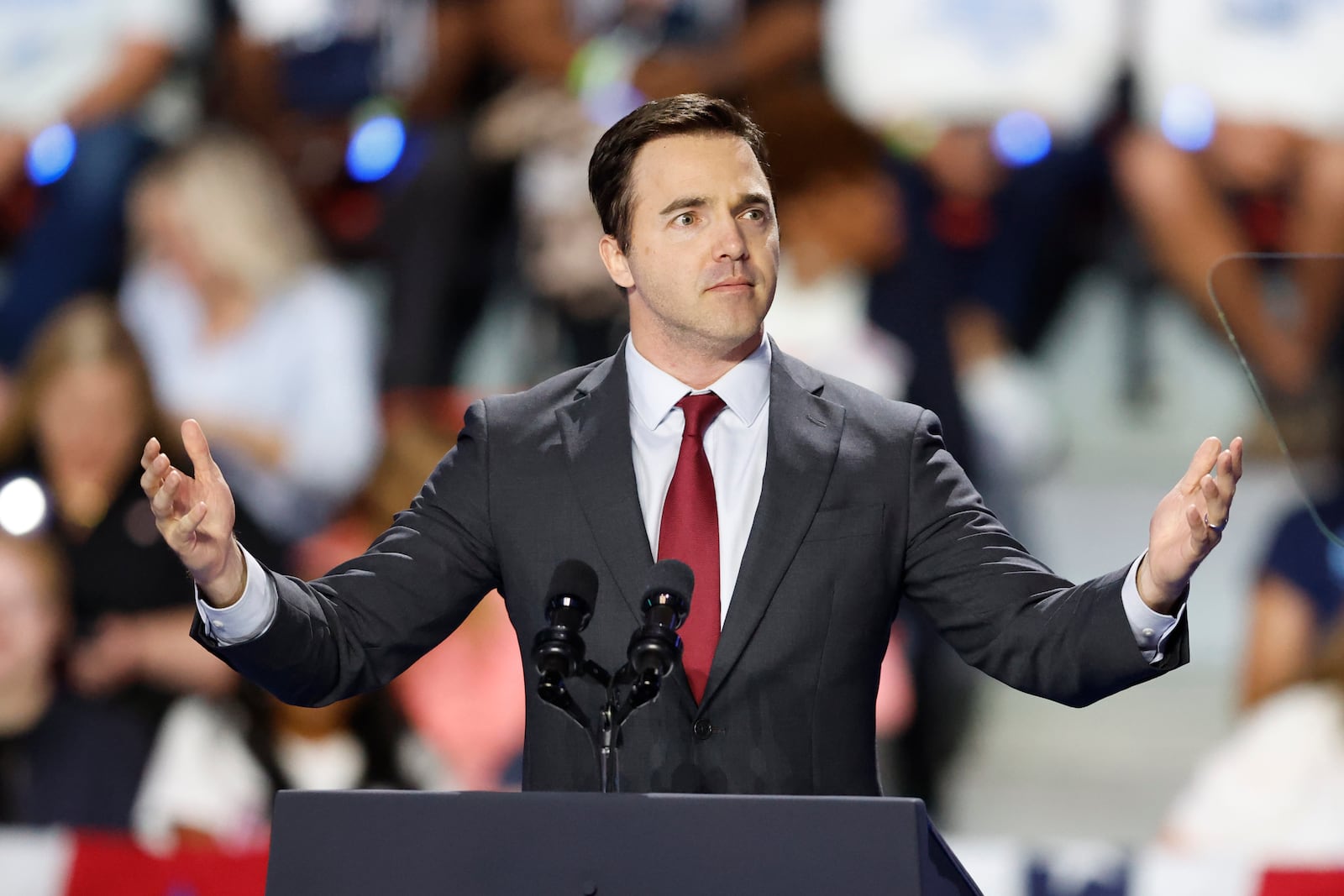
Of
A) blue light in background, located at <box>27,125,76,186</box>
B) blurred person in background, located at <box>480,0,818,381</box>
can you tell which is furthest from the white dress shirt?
blue light in background, located at <box>27,125,76,186</box>

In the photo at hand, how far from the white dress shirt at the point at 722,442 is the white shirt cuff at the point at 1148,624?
481mm

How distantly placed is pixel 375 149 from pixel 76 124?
3.16ft

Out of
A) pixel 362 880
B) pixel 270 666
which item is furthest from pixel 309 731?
pixel 362 880

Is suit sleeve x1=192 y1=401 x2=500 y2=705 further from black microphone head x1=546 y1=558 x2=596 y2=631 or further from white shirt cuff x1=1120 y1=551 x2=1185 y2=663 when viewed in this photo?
white shirt cuff x1=1120 y1=551 x2=1185 y2=663

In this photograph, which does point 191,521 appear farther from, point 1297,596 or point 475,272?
point 1297,596

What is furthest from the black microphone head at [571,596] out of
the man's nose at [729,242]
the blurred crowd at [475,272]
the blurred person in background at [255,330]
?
the blurred person in background at [255,330]

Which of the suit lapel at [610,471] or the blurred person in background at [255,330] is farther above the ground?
the blurred person in background at [255,330]

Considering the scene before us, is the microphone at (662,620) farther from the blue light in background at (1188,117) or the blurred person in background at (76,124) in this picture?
the blurred person in background at (76,124)

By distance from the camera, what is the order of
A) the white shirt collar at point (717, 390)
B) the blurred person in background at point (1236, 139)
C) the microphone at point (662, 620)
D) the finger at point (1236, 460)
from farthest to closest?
the blurred person in background at point (1236, 139), the white shirt collar at point (717, 390), the finger at point (1236, 460), the microphone at point (662, 620)

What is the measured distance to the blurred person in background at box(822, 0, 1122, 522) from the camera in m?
4.12

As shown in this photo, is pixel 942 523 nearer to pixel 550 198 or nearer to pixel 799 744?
pixel 799 744

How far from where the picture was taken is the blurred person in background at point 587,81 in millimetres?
4285

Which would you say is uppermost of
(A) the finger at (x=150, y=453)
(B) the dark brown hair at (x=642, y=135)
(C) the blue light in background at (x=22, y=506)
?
(C) the blue light in background at (x=22, y=506)

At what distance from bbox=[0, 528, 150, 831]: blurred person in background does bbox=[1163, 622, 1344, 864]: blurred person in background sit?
292cm
